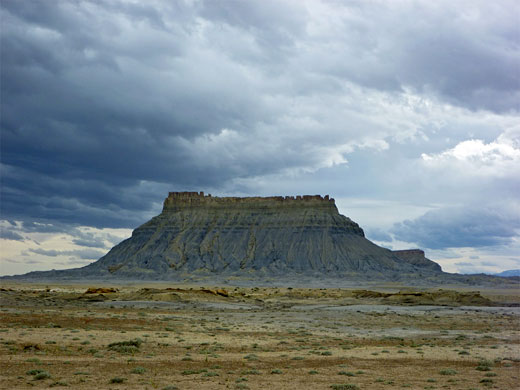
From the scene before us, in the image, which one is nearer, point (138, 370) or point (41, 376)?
point (41, 376)

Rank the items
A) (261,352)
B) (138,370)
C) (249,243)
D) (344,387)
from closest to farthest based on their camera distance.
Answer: (344,387) < (138,370) < (261,352) < (249,243)

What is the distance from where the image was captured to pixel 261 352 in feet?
80.3

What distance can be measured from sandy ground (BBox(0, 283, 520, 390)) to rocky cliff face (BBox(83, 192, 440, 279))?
97.5 m

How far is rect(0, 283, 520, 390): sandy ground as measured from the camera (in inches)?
675

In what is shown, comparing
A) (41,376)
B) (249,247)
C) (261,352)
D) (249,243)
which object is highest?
(249,243)

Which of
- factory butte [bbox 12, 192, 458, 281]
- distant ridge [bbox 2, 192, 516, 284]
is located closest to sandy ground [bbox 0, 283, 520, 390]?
factory butte [bbox 12, 192, 458, 281]

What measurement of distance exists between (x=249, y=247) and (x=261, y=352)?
130m

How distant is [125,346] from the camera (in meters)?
23.8

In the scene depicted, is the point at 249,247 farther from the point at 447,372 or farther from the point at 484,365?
the point at 447,372

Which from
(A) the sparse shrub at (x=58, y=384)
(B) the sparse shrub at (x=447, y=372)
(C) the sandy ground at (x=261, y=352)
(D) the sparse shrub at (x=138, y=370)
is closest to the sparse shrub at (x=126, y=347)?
(C) the sandy ground at (x=261, y=352)

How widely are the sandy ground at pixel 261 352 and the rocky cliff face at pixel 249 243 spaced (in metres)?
97.5

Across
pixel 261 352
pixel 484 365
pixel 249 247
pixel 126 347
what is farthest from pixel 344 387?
pixel 249 247

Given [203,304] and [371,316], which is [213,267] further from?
[371,316]

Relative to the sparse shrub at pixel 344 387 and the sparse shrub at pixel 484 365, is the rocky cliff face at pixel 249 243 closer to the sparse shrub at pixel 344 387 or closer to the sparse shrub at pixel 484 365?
the sparse shrub at pixel 484 365
